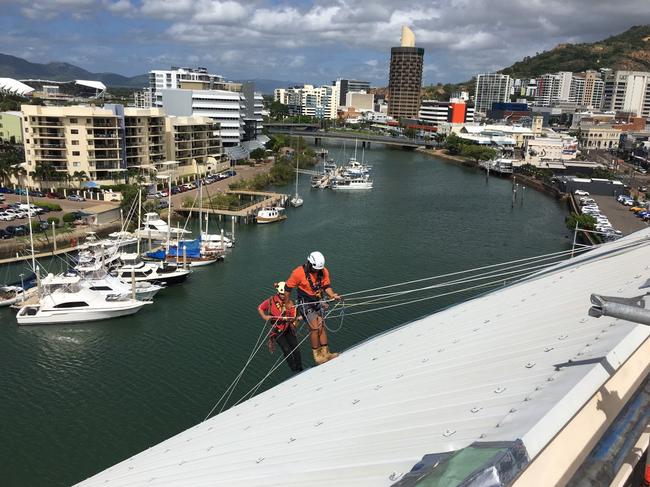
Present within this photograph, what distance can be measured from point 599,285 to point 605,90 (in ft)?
229

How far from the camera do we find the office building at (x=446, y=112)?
56094 mm

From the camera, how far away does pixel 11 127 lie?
24922mm

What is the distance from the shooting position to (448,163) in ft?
129

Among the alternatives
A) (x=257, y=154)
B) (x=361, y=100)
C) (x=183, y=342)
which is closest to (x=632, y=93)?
(x=361, y=100)

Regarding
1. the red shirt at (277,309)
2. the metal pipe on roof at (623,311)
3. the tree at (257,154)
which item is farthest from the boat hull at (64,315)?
the tree at (257,154)

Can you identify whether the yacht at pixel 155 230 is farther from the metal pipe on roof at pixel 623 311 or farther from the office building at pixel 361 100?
the office building at pixel 361 100

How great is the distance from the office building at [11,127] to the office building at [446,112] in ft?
131

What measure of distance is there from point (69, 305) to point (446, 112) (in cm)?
5273

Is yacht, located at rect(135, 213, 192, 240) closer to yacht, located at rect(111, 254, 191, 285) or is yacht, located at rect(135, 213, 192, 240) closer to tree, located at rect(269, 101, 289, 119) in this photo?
yacht, located at rect(111, 254, 191, 285)

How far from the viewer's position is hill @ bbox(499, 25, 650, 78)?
85.4 m

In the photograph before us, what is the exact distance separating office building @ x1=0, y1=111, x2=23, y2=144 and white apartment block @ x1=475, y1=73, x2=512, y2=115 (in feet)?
191

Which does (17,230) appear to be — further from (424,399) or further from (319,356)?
(424,399)

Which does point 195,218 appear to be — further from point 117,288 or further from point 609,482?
point 609,482

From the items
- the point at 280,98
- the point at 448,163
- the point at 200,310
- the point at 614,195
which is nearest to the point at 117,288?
the point at 200,310
